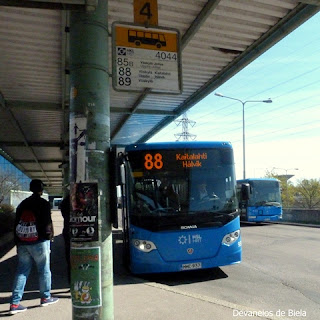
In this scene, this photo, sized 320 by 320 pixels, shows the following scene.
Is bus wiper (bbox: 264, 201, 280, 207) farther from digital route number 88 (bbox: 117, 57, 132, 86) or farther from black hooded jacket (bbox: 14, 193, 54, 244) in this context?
digital route number 88 (bbox: 117, 57, 132, 86)

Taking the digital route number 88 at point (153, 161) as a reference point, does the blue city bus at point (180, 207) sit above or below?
below

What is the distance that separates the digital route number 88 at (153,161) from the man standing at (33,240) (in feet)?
8.74

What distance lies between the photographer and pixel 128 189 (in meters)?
7.81

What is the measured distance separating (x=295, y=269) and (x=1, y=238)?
9308 mm

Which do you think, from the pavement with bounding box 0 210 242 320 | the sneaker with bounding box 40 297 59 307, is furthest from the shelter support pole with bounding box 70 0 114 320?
the sneaker with bounding box 40 297 59 307

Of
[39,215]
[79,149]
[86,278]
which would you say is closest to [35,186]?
[39,215]

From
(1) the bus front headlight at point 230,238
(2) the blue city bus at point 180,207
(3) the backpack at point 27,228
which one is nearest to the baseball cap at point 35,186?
(3) the backpack at point 27,228

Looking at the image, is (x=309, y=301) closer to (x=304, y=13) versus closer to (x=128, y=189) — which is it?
(x=128, y=189)

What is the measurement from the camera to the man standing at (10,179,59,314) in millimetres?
5371

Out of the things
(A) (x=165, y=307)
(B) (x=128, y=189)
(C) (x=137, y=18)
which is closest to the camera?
(C) (x=137, y=18)

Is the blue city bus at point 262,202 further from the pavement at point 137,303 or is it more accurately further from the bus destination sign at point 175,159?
the pavement at point 137,303

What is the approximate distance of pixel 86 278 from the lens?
131 inches

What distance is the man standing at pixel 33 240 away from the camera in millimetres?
5371

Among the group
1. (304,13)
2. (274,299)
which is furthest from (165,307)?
(304,13)
